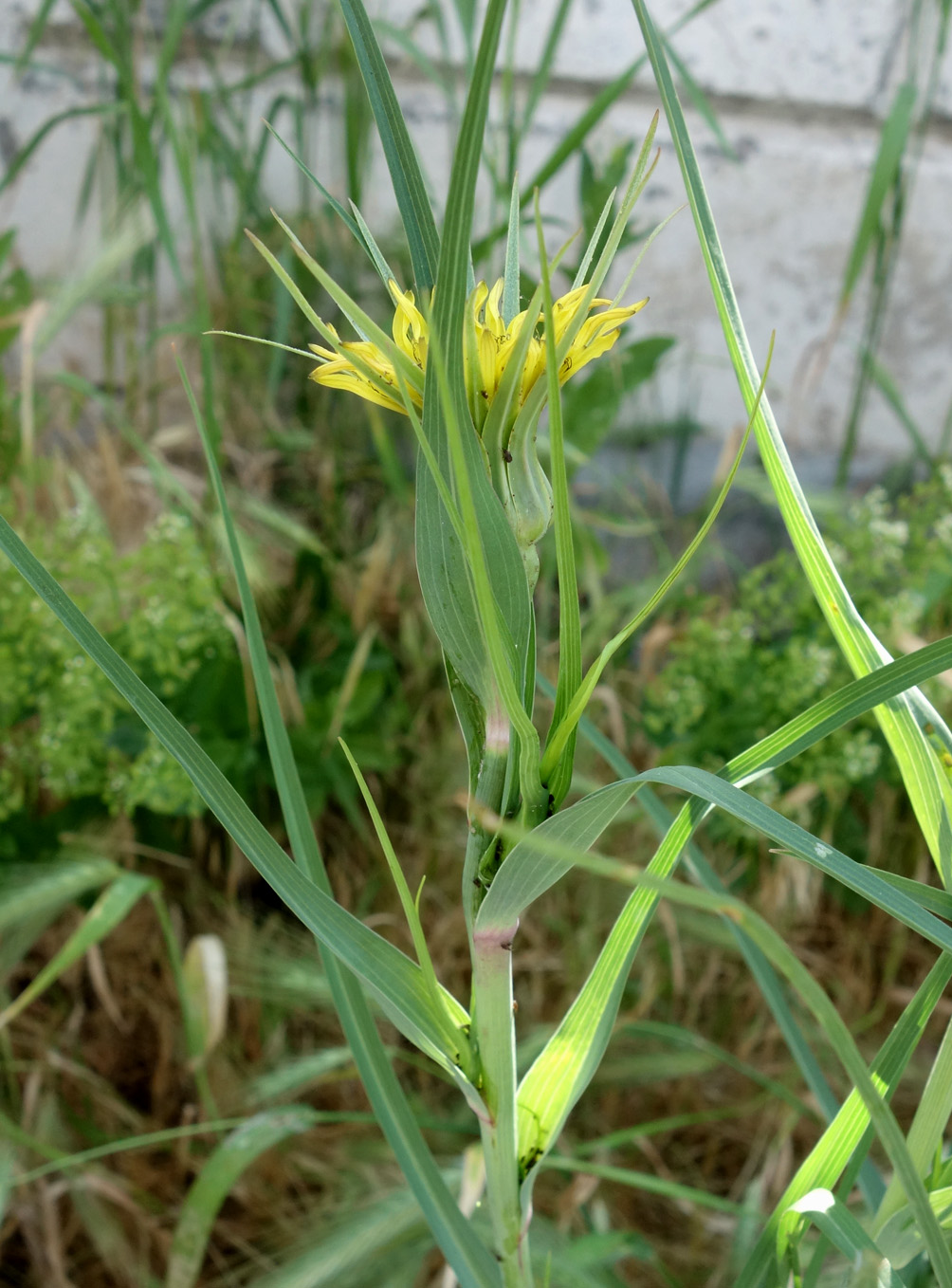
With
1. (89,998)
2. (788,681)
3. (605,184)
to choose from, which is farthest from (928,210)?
→ (89,998)

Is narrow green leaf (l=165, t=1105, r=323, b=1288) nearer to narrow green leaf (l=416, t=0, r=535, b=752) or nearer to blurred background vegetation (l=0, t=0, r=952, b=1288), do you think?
blurred background vegetation (l=0, t=0, r=952, b=1288)

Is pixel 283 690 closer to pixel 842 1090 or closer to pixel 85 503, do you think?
pixel 85 503

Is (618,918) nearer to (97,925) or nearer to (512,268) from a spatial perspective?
(512,268)

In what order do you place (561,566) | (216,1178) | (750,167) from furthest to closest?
(750,167), (216,1178), (561,566)

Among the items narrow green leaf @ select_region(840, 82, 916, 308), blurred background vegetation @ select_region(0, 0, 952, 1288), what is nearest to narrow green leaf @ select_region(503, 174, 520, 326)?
blurred background vegetation @ select_region(0, 0, 952, 1288)

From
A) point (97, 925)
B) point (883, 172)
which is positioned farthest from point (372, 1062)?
point (883, 172)
